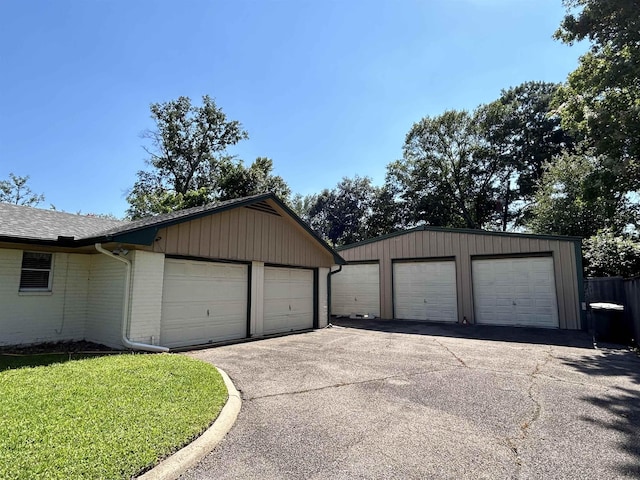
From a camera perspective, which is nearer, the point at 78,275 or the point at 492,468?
the point at 492,468

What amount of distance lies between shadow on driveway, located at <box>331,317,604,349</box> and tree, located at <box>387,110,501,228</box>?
1878cm

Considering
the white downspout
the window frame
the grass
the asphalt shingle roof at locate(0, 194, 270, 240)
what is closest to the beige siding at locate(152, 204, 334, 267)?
the asphalt shingle roof at locate(0, 194, 270, 240)

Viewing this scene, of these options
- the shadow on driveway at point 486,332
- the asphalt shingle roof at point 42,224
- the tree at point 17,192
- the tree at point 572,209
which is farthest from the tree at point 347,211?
the tree at point 17,192

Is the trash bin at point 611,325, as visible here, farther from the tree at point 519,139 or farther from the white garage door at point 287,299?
the tree at point 519,139

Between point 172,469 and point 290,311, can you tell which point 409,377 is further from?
point 290,311

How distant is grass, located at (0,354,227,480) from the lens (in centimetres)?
260

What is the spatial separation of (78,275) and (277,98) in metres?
9.64

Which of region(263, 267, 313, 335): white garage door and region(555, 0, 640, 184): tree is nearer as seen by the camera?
region(555, 0, 640, 184): tree

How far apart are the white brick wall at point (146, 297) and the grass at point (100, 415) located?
5.53ft

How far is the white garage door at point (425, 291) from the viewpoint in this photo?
1432cm

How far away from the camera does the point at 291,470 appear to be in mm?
2857

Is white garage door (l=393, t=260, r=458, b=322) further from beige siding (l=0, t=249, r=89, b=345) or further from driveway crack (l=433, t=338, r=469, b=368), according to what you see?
beige siding (l=0, t=249, r=89, b=345)

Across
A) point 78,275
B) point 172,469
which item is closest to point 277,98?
point 78,275

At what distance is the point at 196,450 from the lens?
3.03 meters
